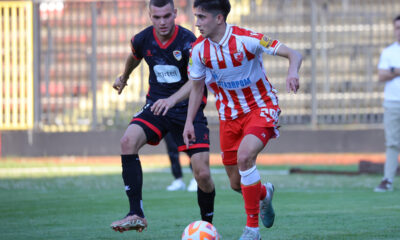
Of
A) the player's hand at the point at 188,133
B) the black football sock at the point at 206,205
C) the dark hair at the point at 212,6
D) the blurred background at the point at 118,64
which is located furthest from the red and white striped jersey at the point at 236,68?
the blurred background at the point at 118,64

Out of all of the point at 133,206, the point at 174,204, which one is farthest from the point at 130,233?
the point at 174,204

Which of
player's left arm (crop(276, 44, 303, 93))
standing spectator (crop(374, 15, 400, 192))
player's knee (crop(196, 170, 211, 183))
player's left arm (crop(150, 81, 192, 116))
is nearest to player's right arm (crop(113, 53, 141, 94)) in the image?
player's left arm (crop(150, 81, 192, 116))

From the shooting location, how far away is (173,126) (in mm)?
6910

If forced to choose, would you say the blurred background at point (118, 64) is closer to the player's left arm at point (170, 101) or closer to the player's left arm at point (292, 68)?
the player's left arm at point (170, 101)

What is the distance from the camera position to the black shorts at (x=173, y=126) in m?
6.70

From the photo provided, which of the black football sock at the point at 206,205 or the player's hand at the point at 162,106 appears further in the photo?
the black football sock at the point at 206,205

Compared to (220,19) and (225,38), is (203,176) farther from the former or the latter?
(220,19)

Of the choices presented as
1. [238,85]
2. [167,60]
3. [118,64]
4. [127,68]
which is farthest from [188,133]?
[118,64]

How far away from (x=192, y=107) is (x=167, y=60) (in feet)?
1.99

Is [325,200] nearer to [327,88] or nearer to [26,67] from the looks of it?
[327,88]

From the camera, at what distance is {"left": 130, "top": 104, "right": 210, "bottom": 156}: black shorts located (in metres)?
6.70

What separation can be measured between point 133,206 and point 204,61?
1298mm

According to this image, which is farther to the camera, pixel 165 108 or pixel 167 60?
pixel 167 60

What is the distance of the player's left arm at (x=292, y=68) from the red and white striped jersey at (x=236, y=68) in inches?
3.3
